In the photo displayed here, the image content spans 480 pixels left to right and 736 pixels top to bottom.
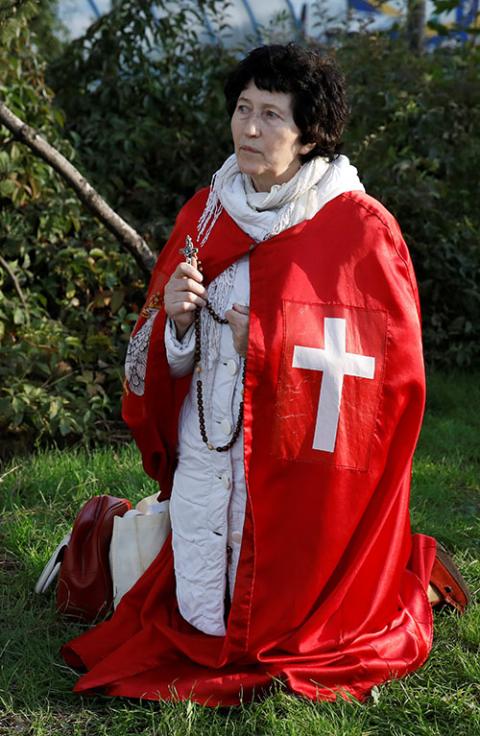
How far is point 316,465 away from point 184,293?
21.1 inches

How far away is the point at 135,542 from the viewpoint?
3.01 m

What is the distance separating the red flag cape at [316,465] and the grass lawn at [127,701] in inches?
2.5

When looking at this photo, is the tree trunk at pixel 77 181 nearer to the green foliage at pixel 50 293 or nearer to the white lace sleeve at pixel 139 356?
the green foliage at pixel 50 293

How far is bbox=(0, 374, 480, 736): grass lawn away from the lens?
253 centimetres

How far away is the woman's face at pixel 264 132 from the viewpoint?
2543 mm

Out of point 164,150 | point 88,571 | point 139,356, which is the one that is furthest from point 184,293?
point 164,150

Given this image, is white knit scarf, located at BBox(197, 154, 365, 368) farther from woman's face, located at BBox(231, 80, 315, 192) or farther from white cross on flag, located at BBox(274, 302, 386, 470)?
white cross on flag, located at BBox(274, 302, 386, 470)

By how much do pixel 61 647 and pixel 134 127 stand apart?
138 inches

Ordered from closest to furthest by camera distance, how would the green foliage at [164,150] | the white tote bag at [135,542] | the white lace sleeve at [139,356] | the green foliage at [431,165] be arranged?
the white lace sleeve at [139,356] → the white tote bag at [135,542] → the green foliage at [164,150] → the green foliage at [431,165]

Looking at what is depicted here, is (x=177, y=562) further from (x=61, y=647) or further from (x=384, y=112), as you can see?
(x=384, y=112)

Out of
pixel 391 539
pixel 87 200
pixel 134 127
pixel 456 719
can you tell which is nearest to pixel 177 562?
pixel 391 539

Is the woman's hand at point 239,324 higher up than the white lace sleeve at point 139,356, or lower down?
higher up

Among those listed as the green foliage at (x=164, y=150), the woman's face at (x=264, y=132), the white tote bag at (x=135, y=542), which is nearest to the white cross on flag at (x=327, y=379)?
the woman's face at (x=264, y=132)

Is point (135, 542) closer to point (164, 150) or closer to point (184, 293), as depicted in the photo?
point (184, 293)
